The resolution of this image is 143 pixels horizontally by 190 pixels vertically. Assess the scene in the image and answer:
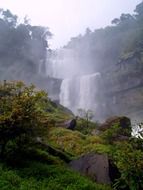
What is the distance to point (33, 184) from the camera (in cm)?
1101

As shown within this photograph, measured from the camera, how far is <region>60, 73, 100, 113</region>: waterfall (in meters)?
63.8

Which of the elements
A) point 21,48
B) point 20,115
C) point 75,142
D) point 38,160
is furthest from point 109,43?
point 20,115

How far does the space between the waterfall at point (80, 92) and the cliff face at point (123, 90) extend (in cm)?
150

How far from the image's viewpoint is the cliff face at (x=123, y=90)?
6191cm

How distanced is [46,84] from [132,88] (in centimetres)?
1616

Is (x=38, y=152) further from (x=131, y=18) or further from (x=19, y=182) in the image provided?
(x=131, y=18)

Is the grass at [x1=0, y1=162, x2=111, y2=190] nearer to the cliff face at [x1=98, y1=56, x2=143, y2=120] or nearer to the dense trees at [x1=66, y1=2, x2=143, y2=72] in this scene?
the cliff face at [x1=98, y1=56, x2=143, y2=120]

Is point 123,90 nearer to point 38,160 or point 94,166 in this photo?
point 38,160

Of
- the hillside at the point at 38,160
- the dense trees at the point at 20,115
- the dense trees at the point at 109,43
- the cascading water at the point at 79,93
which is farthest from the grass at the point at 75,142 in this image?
the dense trees at the point at 109,43

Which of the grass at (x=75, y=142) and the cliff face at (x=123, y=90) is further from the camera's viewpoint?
the cliff face at (x=123, y=90)

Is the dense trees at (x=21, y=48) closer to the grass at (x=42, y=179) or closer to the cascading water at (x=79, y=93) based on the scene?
the cascading water at (x=79, y=93)

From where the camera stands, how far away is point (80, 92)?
211ft

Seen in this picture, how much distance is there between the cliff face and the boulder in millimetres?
48815

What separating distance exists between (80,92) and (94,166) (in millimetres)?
51204
